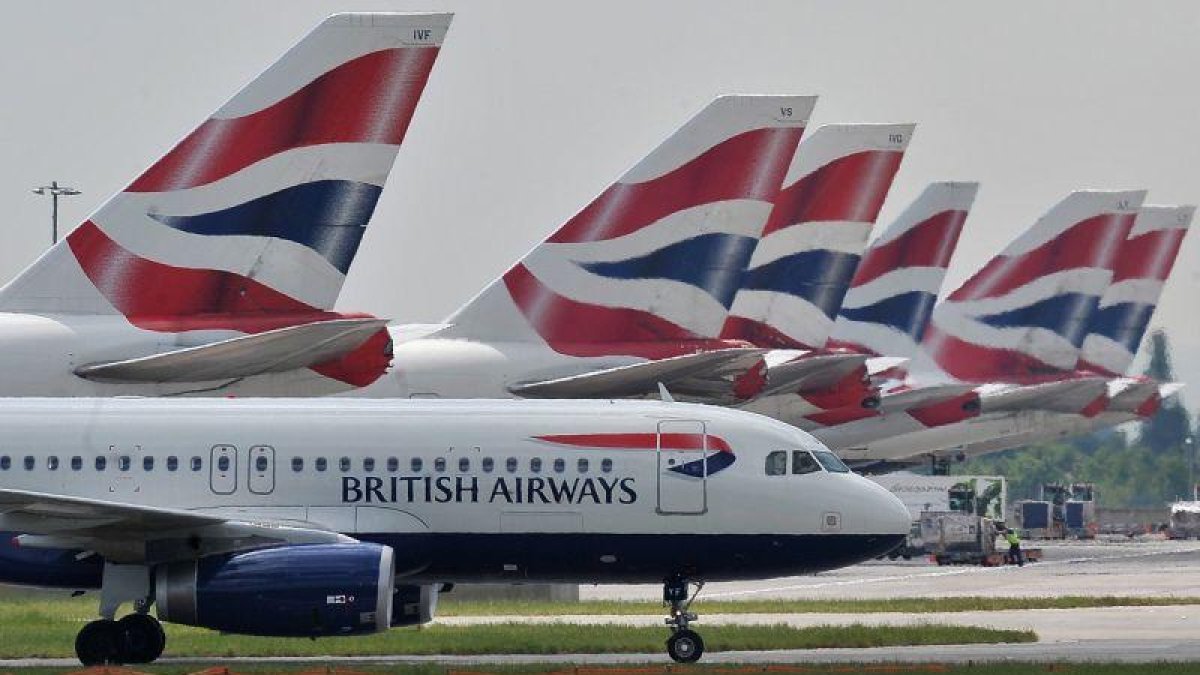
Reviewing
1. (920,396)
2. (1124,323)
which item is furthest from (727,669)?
(1124,323)

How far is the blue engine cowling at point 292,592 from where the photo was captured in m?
32.9

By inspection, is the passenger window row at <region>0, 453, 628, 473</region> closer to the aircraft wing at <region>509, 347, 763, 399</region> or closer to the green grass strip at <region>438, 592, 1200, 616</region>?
the aircraft wing at <region>509, 347, 763, 399</region>

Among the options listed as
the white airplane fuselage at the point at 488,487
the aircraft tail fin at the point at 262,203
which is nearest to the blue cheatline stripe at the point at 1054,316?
the aircraft tail fin at the point at 262,203

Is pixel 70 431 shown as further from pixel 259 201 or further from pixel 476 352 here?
pixel 476 352

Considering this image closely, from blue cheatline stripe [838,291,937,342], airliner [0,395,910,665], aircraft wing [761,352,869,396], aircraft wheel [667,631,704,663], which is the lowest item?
aircraft wheel [667,631,704,663]

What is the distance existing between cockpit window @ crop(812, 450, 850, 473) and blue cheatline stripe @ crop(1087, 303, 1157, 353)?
68327 mm

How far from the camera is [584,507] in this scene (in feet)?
117

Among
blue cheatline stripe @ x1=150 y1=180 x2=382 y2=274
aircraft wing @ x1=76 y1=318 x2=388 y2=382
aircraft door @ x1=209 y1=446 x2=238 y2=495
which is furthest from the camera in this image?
blue cheatline stripe @ x1=150 y1=180 x2=382 y2=274

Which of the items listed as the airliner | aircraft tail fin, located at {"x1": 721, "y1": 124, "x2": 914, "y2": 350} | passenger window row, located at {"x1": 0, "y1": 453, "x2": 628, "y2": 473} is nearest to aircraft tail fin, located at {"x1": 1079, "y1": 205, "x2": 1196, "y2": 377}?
aircraft tail fin, located at {"x1": 721, "y1": 124, "x2": 914, "y2": 350}

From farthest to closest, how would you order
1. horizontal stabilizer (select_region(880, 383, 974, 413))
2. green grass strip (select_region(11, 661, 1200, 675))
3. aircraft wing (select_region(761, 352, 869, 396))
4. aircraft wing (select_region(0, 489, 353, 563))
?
horizontal stabilizer (select_region(880, 383, 974, 413))
aircraft wing (select_region(761, 352, 869, 396))
aircraft wing (select_region(0, 489, 353, 563))
green grass strip (select_region(11, 661, 1200, 675))

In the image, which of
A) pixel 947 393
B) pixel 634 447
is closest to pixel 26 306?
pixel 634 447

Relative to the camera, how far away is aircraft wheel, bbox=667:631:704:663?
3506cm

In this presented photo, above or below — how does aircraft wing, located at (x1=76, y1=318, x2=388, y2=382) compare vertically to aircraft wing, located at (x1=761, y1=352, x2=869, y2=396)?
below

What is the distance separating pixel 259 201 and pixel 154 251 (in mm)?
1825
